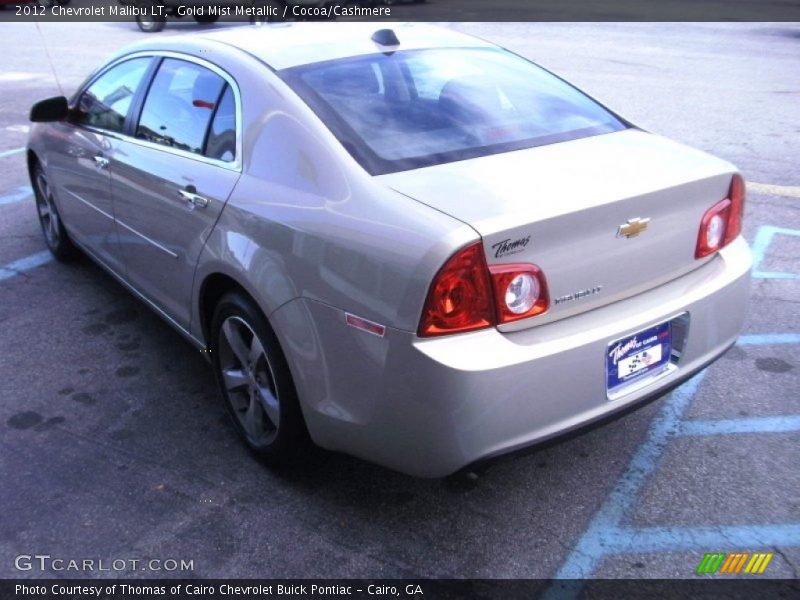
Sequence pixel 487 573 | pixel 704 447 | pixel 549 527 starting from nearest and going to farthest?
pixel 487 573 < pixel 549 527 < pixel 704 447

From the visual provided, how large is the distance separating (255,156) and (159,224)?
0.77 meters

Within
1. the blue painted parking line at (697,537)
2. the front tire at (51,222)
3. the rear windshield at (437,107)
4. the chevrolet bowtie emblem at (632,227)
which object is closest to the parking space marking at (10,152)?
the front tire at (51,222)

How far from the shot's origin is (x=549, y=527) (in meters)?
2.95

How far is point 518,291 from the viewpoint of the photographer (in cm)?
254

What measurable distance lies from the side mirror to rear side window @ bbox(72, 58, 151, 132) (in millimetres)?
74

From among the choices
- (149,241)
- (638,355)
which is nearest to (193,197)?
(149,241)

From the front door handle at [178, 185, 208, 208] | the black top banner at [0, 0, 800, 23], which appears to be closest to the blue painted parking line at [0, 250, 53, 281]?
the front door handle at [178, 185, 208, 208]

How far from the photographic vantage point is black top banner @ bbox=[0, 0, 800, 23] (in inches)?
778

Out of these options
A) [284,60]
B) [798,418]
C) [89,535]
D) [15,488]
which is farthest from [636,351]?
[15,488]

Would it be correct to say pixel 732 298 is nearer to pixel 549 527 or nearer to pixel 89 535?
pixel 549 527

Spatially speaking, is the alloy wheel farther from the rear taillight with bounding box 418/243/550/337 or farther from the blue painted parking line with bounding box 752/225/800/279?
the blue painted parking line with bounding box 752/225/800/279

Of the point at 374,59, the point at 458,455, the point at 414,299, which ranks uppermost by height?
the point at 374,59

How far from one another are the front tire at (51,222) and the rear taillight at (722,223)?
3959 mm

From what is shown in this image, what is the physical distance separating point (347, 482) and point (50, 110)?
114 inches
